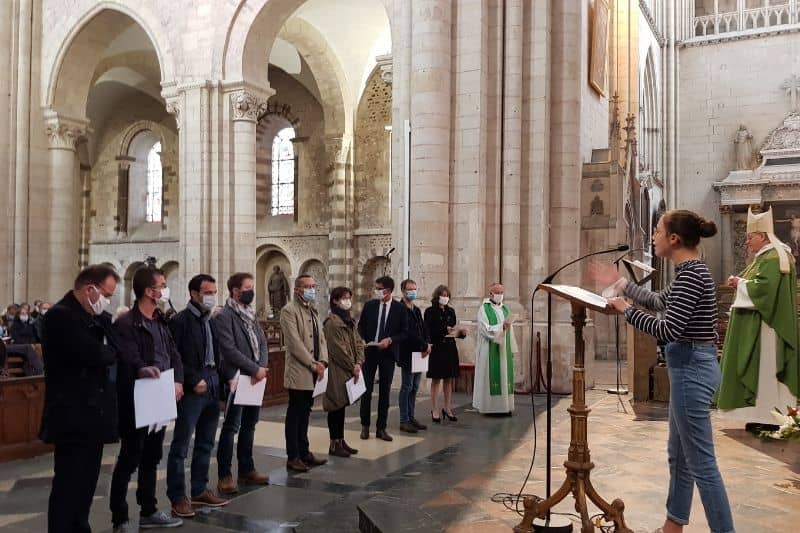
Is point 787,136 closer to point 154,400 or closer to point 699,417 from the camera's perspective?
point 699,417

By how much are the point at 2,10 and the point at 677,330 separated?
17.4m

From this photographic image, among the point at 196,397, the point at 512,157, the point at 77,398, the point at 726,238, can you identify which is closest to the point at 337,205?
the point at 512,157

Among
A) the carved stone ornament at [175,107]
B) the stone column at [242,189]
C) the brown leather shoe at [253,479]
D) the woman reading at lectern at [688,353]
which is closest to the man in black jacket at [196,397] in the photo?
the brown leather shoe at [253,479]

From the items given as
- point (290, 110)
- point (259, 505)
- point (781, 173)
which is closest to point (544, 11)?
point (259, 505)

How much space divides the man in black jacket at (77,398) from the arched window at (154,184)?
71.5 ft

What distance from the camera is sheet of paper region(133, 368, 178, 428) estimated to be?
461cm

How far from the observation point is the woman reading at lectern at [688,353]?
139 inches

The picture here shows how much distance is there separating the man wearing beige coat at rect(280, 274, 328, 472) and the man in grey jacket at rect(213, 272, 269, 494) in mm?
376

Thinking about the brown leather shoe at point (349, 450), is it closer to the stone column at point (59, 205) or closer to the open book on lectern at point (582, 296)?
the open book on lectern at point (582, 296)

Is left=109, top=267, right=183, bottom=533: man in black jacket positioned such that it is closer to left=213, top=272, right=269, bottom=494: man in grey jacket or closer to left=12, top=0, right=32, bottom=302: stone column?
left=213, top=272, right=269, bottom=494: man in grey jacket

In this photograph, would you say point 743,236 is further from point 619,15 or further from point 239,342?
point 239,342

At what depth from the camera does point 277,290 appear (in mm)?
21734

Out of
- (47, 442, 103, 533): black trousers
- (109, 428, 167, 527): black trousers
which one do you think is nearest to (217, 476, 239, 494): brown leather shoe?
(109, 428, 167, 527): black trousers

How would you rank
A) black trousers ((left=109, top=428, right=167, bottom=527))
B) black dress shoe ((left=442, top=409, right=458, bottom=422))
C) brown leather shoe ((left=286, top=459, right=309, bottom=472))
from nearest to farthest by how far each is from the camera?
black trousers ((left=109, top=428, right=167, bottom=527)), brown leather shoe ((left=286, top=459, right=309, bottom=472)), black dress shoe ((left=442, top=409, right=458, bottom=422))
